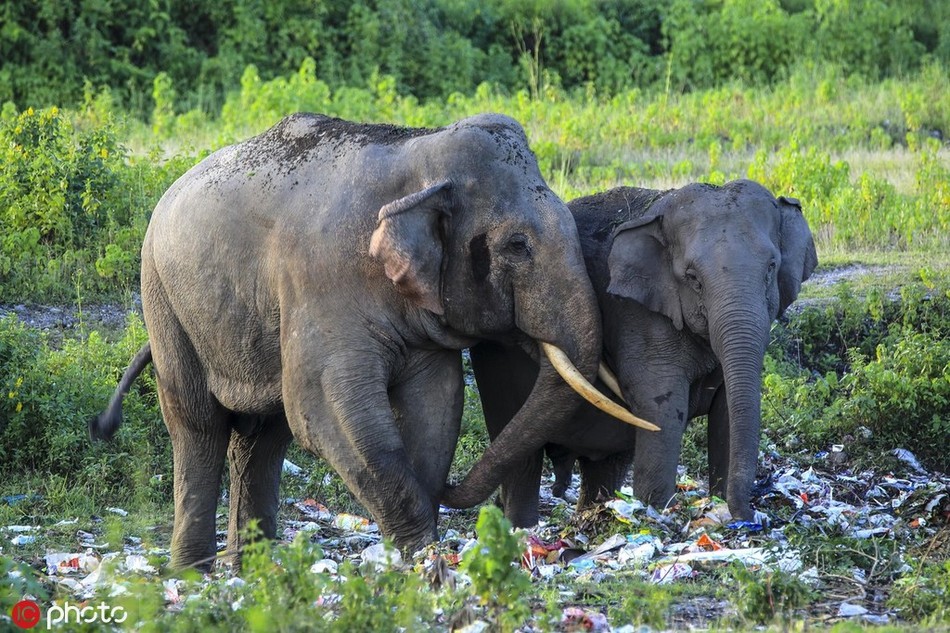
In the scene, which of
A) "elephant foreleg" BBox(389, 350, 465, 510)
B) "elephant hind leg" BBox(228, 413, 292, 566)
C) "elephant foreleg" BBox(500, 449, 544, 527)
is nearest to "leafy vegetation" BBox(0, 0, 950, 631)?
"elephant foreleg" BBox(500, 449, 544, 527)

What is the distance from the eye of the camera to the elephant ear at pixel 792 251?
26.6 feet

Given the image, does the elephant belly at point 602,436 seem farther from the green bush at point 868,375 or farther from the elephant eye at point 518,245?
the green bush at point 868,375

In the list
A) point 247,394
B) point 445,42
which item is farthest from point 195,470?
point 445,42

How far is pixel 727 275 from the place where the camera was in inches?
302

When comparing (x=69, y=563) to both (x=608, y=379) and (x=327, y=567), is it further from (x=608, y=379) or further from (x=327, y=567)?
(x=608, y=379)

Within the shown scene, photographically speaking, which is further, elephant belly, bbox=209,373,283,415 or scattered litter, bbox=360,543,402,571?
elephant belly, bbox=209,373,283,415

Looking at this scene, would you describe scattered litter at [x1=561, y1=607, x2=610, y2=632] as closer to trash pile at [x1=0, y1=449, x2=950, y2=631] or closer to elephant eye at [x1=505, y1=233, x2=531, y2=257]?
trash pile at [x1=0, y1=449, x2=950, y2=631]

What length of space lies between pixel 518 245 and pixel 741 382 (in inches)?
47.6

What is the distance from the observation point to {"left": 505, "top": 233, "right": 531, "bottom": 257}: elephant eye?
737 centimetres

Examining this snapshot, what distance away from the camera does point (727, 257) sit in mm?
7707

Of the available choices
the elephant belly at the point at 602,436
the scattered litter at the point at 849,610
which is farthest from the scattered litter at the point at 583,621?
the elephant belly at the point at 602,436

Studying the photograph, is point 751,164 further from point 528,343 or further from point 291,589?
point 291,589

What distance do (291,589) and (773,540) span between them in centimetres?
257

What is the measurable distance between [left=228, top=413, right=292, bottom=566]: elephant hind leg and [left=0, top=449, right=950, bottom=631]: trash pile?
1.05 feet
